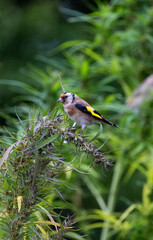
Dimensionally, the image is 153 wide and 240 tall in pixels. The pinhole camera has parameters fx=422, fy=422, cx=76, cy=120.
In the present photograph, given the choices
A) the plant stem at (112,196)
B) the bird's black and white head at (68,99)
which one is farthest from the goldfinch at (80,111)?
the plant stem at (112,196)

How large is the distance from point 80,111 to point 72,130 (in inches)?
16.9

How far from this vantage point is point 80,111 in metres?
1.25

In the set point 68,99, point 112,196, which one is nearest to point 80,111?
point 68,99

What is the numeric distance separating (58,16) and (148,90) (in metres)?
3.97

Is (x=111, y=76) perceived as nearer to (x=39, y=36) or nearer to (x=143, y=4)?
(x=143, y=4)

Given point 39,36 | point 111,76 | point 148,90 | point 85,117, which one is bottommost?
point 85,117

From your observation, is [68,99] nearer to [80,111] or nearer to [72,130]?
[80,111]

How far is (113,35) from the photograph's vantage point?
280cm

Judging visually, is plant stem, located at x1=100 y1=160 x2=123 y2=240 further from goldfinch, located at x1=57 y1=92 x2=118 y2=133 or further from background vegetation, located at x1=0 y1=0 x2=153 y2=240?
goldfinch, located at x1=57 y1=92 x2=118 y2=133

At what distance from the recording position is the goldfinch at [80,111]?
1137 millimetres

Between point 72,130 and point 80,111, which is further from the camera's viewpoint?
point 80,111

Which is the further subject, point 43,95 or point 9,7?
point 9,7

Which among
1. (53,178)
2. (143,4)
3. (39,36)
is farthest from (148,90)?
(39,36)

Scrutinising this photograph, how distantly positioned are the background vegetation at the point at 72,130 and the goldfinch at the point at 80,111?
0.06 metres
